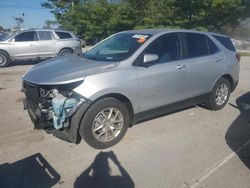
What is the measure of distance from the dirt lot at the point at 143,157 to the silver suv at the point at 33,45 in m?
8.14

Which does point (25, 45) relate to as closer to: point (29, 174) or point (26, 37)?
point (26, 37)

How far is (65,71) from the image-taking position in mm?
4109

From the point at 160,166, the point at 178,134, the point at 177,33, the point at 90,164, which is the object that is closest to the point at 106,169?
the point at 90,164

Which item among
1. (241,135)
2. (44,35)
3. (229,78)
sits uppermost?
(44,35)

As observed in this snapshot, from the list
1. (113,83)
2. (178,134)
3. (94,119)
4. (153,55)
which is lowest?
(178,134)

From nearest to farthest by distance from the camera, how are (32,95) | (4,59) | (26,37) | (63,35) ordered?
(32,95) < (4,59) < (26,37) < (63,35)

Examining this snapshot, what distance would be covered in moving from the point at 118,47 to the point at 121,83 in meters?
1.16

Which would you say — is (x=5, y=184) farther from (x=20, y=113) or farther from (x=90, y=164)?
(x=20, y=113)

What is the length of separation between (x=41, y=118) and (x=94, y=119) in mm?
766

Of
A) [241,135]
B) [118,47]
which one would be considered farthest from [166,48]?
[241,135]

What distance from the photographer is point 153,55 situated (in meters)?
4.53

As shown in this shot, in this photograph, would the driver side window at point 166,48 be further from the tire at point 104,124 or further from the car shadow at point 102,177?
the car shadow at point 102,177

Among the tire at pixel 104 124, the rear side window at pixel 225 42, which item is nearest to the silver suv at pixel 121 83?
the tire at pixel 104 124

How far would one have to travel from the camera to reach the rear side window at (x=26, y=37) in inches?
507
